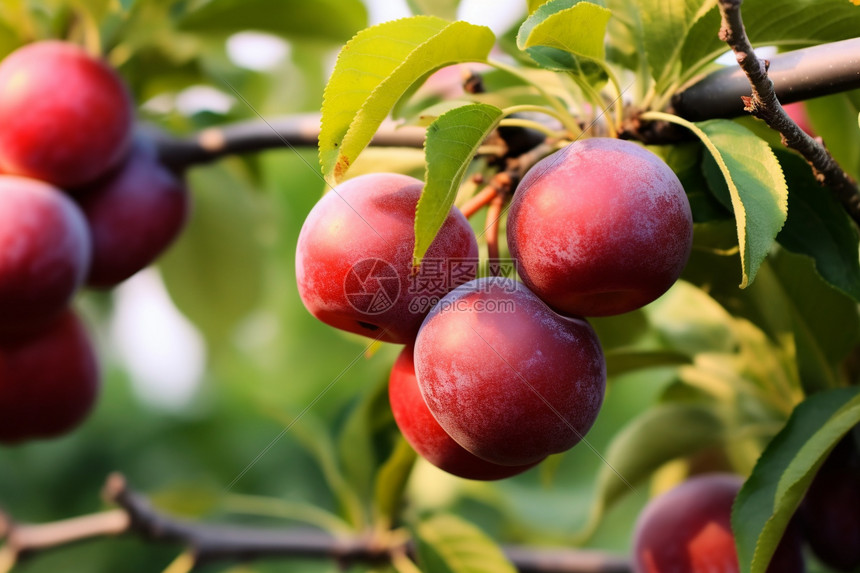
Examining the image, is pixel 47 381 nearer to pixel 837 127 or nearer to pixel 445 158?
pixel 445 158

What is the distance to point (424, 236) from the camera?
552 mm

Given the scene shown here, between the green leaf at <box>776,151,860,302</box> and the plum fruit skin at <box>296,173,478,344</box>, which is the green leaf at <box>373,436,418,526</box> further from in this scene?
the green leaf at <box>776,151,860,302</box>

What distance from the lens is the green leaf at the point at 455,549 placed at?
1041mm

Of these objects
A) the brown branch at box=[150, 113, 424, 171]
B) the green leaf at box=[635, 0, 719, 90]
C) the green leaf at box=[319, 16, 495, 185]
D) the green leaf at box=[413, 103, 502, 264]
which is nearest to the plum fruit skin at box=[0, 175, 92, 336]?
the brown branch at box=[150, 113, 424, 171]

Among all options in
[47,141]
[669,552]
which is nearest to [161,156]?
[47,141]

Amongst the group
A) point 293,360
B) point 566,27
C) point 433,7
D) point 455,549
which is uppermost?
point 566,27

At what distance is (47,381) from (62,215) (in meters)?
0.29

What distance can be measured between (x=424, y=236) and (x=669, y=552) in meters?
0.58

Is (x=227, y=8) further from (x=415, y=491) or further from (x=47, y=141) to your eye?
(x=415, y=491)

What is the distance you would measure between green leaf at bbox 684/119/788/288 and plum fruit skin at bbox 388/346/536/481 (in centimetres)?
29

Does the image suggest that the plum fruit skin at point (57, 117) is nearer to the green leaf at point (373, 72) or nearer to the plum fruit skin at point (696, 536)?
the green leaf at point (373, 72)

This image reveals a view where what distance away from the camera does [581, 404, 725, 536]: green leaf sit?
1.07m

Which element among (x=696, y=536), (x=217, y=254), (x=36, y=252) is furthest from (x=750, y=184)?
(x=217, y=254)

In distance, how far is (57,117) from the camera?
41.7 inches
